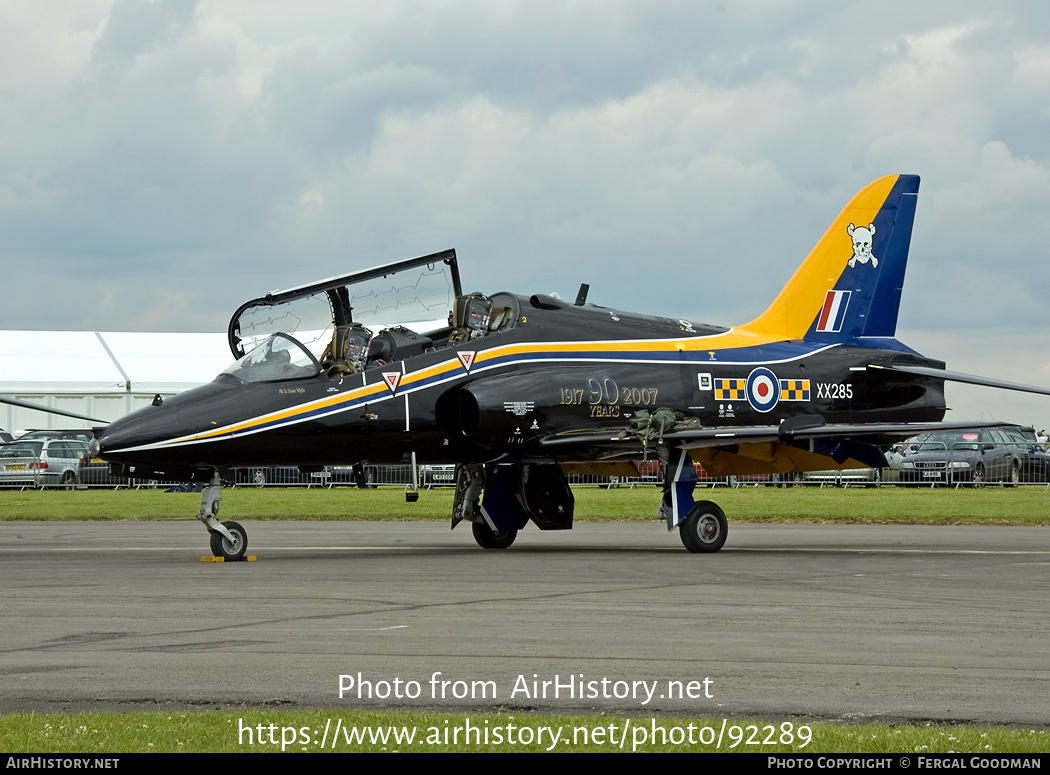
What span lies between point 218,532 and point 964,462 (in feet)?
92.2

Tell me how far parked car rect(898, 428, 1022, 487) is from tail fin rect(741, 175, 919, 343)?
17746mm

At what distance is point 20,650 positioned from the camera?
7.93 m

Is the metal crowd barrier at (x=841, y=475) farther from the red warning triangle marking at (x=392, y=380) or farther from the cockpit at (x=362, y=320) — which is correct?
the red warning triangle marking at (x=392, y=380)

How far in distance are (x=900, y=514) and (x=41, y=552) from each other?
16.5m

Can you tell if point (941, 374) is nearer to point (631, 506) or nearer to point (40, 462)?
point (631, 506)

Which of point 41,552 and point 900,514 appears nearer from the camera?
point 41,552

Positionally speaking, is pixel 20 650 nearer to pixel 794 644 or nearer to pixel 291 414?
pixel 794 644

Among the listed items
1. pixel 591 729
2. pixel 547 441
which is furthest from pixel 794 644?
pixel 547 441

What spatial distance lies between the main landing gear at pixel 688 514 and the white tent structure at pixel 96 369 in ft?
118

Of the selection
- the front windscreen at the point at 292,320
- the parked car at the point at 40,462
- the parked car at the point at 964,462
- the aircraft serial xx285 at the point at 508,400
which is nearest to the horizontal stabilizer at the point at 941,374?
the aircraft serial xx285 at the point at 508,400

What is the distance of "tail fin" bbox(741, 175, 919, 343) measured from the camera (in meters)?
20.0

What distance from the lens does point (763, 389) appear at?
60.2 ft

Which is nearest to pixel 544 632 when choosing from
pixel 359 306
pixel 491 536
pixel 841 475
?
pixel 359 306

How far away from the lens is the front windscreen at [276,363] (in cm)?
1534
